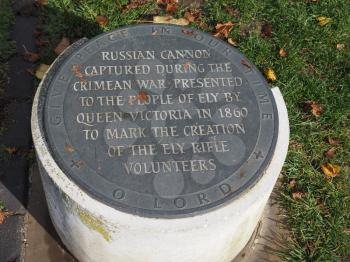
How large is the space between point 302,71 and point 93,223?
256cm

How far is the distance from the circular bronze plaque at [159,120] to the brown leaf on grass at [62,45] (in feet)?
3.62

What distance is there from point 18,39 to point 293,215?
271 cm

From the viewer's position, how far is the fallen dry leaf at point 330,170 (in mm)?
3871

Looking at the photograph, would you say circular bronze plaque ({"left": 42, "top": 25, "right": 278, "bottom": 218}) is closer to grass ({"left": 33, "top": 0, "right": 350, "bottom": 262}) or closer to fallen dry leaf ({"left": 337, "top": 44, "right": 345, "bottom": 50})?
grass ({"left": 33, "top": 0, "right": 350, "bottom": 262})

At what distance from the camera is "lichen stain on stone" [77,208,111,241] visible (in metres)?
2.64

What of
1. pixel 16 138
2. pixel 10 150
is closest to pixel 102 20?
pixel 16 138

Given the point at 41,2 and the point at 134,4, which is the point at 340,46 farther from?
the point at 41,2

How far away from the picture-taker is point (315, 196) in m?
3.77

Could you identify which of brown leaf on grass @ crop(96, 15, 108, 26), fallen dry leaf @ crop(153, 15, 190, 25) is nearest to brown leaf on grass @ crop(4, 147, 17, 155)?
brown leaf on grass @ crop(96, 15, 108, 26)

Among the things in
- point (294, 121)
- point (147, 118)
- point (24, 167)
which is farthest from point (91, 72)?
point (294, 121)

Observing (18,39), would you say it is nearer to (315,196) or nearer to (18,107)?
(18,107)

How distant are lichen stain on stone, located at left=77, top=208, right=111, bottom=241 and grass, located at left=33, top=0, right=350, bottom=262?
1376mm

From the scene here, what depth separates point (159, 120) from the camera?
294 cm

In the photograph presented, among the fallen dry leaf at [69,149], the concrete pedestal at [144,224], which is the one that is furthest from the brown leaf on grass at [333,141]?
the fallen dry leaf at [69,149]
